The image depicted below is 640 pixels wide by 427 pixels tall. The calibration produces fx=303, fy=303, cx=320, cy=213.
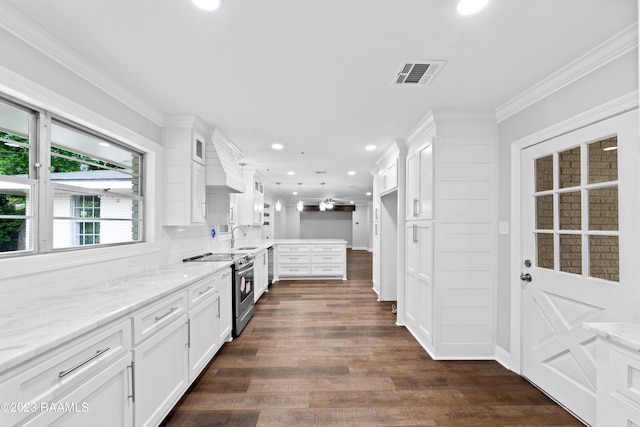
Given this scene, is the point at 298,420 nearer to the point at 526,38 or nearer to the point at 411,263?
the point at 411,263

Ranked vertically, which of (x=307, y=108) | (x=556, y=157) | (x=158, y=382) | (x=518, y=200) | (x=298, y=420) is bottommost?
(x=298, y=420)

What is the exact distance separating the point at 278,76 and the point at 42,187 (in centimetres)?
169

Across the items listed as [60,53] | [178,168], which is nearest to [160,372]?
[178,168]

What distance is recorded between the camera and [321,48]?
1.89 metres

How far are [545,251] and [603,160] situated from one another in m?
0.83

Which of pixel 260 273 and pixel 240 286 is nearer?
pixel 240 286

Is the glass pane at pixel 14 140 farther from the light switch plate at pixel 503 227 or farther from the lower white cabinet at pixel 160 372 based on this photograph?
the light switch plate at pixel 503 227

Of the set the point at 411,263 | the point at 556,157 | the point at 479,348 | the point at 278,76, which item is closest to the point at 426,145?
the point at 556,157

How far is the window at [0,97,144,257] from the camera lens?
1751 mm

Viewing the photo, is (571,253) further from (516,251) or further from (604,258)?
(516,251)

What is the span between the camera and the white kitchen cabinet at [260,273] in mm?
4854

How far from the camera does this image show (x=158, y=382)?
6.25 ft

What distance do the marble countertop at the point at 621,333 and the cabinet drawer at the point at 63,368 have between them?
2301mm

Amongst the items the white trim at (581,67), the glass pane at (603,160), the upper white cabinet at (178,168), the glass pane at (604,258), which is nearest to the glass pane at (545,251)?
the glass pane at (604,258)
